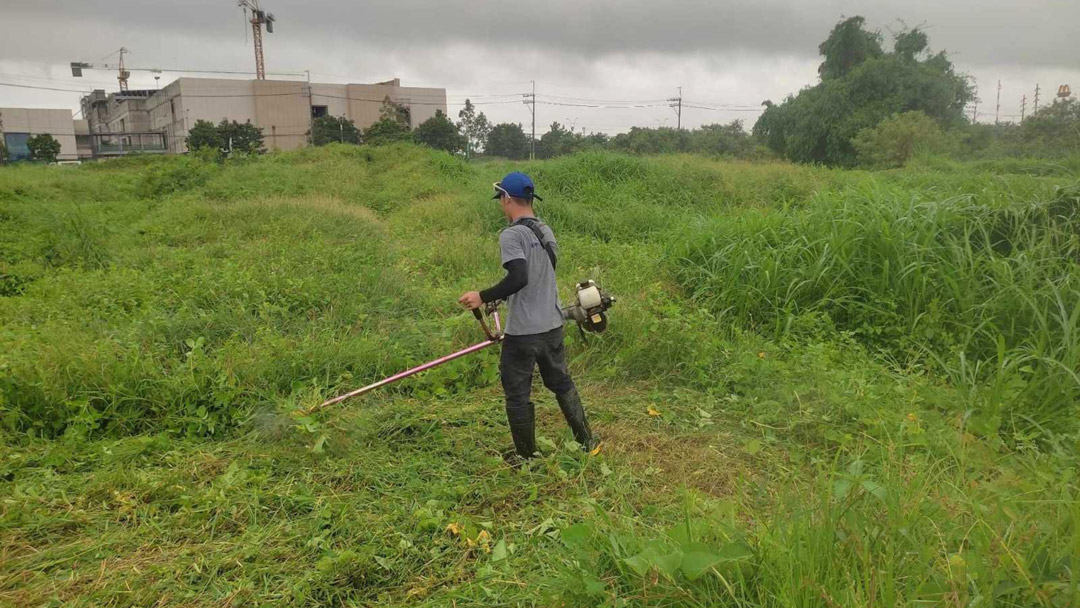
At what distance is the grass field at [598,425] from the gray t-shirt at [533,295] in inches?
26.1

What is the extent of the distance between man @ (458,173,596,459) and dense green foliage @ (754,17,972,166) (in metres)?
22.6

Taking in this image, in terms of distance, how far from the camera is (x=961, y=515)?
2008 mm

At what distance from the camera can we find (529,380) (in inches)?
122

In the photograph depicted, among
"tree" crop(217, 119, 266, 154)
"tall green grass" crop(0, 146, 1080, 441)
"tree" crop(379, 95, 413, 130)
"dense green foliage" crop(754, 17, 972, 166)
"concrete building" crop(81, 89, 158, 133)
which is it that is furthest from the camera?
"concrete building" crop(81, 89, 158, 133)

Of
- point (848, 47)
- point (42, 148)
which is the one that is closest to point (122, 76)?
point (42, 148)

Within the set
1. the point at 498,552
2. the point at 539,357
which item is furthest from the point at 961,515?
the point at 539,357

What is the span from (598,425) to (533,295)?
98 cm

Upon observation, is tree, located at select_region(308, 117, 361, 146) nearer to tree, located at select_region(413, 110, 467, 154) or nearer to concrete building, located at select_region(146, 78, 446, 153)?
→ tree, located at select_region(413, 110, 467, 154)

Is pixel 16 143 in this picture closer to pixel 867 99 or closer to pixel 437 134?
pixel 437 134

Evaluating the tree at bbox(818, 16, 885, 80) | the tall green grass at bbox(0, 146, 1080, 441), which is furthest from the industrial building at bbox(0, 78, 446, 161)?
the tall green grass at bbox(0, 146, 1080, 441)

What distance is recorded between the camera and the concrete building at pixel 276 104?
4566cm

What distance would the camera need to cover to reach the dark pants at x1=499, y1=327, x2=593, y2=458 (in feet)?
10.0

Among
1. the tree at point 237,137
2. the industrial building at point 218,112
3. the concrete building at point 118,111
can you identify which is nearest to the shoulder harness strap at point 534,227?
the tree at point 237,137

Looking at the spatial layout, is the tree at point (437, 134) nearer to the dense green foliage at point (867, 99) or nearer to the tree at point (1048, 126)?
the dense green foliage at point (867, 99)
